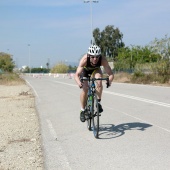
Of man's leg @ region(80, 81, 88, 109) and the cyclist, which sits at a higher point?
the cyclist

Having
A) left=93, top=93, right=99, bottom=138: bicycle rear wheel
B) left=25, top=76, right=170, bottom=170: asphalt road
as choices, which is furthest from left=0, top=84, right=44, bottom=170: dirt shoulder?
left=93, top=93, right=99, bottom=138: bicycle rear wheel

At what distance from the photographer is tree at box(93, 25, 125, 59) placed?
86.9m

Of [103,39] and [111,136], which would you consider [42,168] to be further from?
[103,39]

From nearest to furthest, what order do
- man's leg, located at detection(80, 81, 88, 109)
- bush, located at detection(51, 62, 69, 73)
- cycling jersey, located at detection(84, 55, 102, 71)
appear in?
1. cycling jersey, located at detection(84, 55, 102, 71)
2. man's leg, located at detection(80, 81, 88, 109)
3. bush, located at detection(51, 62, 69, 73)

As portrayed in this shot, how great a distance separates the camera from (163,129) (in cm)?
812

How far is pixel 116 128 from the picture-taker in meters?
8.52

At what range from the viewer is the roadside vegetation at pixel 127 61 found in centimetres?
3111

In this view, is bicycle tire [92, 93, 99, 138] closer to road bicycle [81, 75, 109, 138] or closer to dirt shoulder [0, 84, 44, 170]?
road bicycle [81, 75, 109, 138]

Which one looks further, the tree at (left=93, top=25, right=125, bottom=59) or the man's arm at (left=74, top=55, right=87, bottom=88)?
the tree at (left=93, top=25, right=125, bottom=59)

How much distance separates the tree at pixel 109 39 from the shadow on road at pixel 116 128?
3104 inches

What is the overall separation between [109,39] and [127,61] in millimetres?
25379

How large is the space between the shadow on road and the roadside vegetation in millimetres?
21213

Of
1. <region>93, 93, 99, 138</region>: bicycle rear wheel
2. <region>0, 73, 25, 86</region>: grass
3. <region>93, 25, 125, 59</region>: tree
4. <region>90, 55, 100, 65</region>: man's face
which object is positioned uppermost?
<region>93, 25, 125, 59</region>: tree

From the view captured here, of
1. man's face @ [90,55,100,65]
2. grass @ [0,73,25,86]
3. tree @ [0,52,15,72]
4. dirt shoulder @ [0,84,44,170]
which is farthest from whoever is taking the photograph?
tree @ [0,52,15,72]
